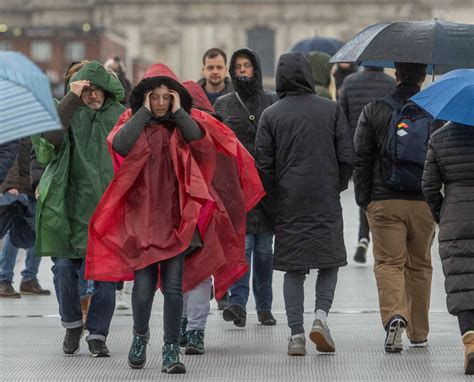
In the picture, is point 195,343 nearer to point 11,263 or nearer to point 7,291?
point 7,291

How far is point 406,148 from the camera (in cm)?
1063

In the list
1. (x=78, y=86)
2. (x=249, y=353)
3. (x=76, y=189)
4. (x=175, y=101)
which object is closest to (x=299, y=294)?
(x=249, y=353)

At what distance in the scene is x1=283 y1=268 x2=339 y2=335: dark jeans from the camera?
1064cm

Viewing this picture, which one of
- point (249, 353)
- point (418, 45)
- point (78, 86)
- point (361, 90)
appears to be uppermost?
point (418, 45)

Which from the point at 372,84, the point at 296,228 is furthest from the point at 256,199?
the point at 372,84

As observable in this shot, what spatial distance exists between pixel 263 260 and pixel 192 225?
225 centimetres

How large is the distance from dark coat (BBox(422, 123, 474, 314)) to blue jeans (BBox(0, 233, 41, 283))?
4.95m

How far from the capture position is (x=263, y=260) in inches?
474

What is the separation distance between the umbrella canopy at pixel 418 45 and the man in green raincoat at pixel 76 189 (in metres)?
1.49

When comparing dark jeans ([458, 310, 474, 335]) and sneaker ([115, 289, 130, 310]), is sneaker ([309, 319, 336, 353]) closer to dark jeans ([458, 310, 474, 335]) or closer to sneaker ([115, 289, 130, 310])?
dark jeans ([458, 310, 474, 335])

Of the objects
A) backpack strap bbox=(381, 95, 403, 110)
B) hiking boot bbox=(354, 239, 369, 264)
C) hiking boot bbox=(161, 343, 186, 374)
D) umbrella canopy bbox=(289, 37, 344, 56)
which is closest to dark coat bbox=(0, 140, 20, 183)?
hiking boot bbox=(161, 343, 186, 374)

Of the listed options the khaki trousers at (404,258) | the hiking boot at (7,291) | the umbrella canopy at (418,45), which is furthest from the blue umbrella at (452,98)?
the hiking boot at (7,291)

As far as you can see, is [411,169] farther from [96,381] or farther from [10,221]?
[10,221]

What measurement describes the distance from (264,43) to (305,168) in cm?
10472
